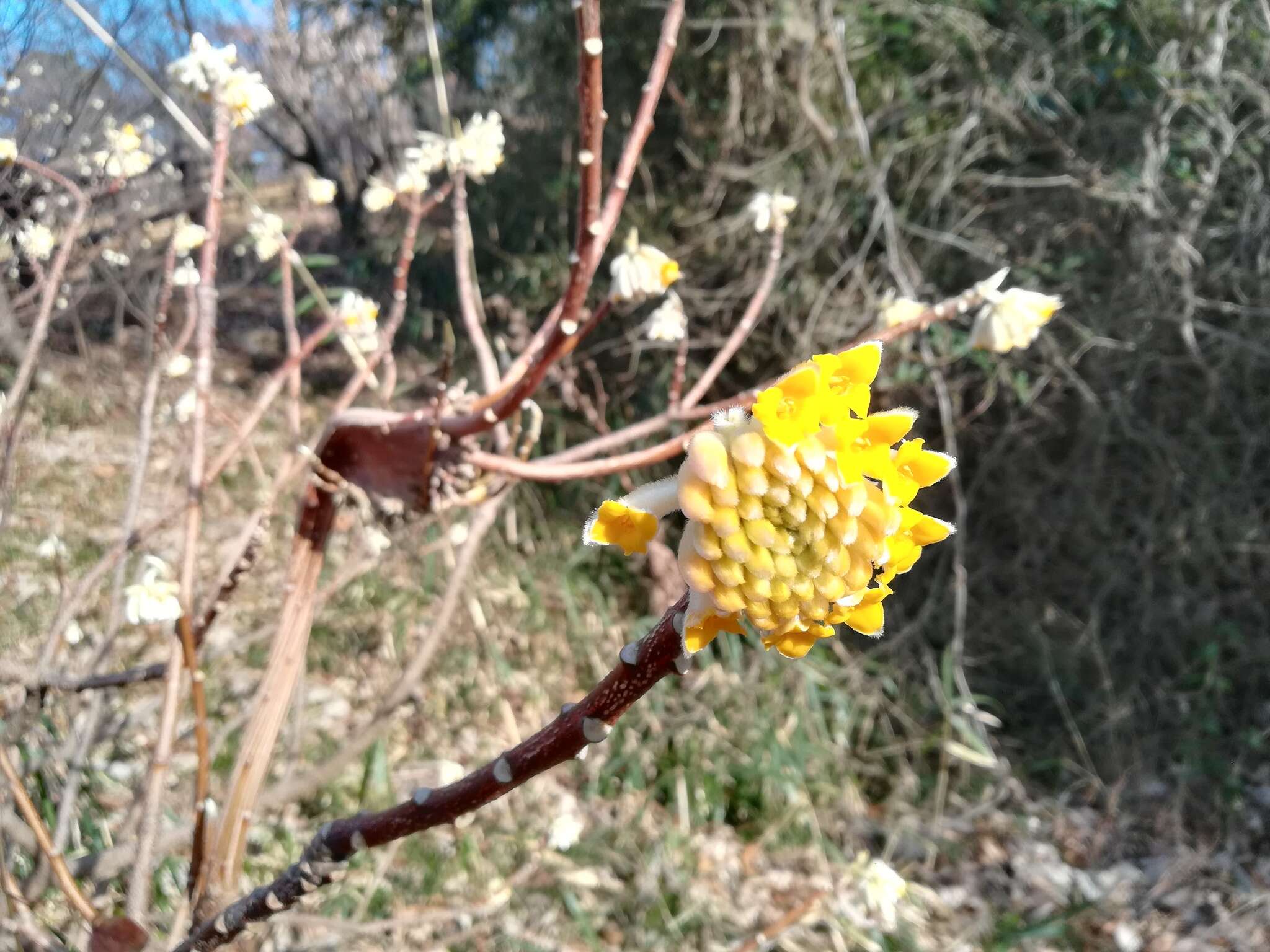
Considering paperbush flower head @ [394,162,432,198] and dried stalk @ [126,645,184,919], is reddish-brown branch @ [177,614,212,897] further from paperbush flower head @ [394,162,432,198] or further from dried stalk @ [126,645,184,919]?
paperbush flower head @ [394,162,432,198]

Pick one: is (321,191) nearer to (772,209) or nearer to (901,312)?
(772,209)

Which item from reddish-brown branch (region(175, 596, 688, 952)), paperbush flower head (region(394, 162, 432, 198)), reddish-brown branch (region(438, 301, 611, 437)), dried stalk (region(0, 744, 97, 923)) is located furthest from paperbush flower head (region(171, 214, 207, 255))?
reddish-brown branch (region(175, 596, 688, 952))

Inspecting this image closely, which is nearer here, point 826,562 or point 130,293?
point 826,562

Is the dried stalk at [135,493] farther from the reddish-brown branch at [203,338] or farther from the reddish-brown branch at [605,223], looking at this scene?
the reddish-brown branch at [605,223]

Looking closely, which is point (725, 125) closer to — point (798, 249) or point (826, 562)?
point (798, 249)

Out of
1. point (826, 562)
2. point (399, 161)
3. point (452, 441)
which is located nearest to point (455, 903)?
point (452, 441)

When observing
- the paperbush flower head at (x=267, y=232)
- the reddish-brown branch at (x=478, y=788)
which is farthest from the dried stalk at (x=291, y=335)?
the reddish-brown branch at (x=478, y=788)

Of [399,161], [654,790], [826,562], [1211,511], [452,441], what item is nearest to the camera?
[826,562]
